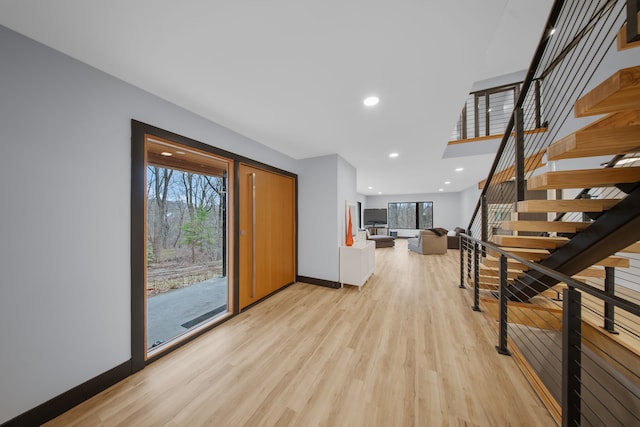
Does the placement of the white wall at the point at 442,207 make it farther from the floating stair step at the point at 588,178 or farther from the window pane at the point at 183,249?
the window pane at the point at 183,249

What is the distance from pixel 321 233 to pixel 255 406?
2.46 m

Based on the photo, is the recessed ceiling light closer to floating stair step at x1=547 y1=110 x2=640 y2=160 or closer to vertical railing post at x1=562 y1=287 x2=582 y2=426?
floating stair step at x1=547 y1=110 x2=640 y2=160

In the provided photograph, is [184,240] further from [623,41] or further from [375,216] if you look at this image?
[375,216]

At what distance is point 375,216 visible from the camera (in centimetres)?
1028

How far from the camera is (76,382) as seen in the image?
4.77ft

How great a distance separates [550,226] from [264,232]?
3033mm

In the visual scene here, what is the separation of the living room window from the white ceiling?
8.27 m

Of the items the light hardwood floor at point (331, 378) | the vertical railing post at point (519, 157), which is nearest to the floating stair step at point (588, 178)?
the vertical railing post at point (519, 157)

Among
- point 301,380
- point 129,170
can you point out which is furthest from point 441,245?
point 129,170

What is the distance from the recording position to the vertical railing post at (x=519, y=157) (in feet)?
5.74

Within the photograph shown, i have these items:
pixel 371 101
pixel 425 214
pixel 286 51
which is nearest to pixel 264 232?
pixel 371 101

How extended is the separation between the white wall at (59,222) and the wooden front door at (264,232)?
123 cm

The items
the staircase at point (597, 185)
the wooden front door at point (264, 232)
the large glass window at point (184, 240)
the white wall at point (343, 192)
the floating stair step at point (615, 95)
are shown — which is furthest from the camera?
the white wall at point (343, 192)

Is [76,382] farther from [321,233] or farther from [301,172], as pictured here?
[301,172]
